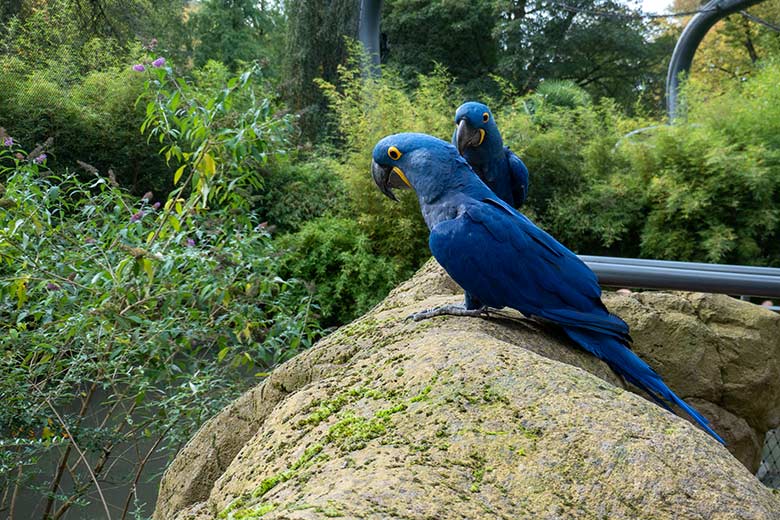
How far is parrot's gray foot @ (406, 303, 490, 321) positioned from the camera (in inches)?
59.9

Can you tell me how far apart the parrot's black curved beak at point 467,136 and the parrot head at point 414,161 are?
0.99 feet

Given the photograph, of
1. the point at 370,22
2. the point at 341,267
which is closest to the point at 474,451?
the point at 341,267

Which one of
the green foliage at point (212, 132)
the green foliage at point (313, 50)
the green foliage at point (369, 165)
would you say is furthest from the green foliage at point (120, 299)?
the green foliage at point (313, 50)

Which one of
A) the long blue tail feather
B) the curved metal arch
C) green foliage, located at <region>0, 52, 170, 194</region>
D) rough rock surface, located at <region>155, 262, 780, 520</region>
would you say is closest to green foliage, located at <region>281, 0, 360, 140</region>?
green foliage, located at <region>0, 52, 170, 194</region>

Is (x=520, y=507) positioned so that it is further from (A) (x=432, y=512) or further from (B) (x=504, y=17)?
(B) (x=504, y=17)

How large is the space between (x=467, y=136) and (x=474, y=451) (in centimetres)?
118

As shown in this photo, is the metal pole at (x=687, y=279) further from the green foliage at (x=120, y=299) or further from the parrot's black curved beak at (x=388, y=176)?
the green foliage at (x=120, y=299)

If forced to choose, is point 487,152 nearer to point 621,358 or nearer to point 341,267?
point 621,358

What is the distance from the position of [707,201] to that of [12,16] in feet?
24.0

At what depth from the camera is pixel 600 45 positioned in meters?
15.4

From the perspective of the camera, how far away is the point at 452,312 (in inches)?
60.5

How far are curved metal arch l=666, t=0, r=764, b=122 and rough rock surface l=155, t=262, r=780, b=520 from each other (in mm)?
6731

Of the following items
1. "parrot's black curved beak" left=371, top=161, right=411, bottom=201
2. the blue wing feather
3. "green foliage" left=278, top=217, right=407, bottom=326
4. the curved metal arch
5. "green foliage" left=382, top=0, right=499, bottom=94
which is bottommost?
"green foliage" left=278, top=217, right=407, bottom=326

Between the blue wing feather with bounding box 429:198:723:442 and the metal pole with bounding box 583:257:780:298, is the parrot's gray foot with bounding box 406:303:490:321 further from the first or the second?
the metal pole with bounding box 583:257:780:298
